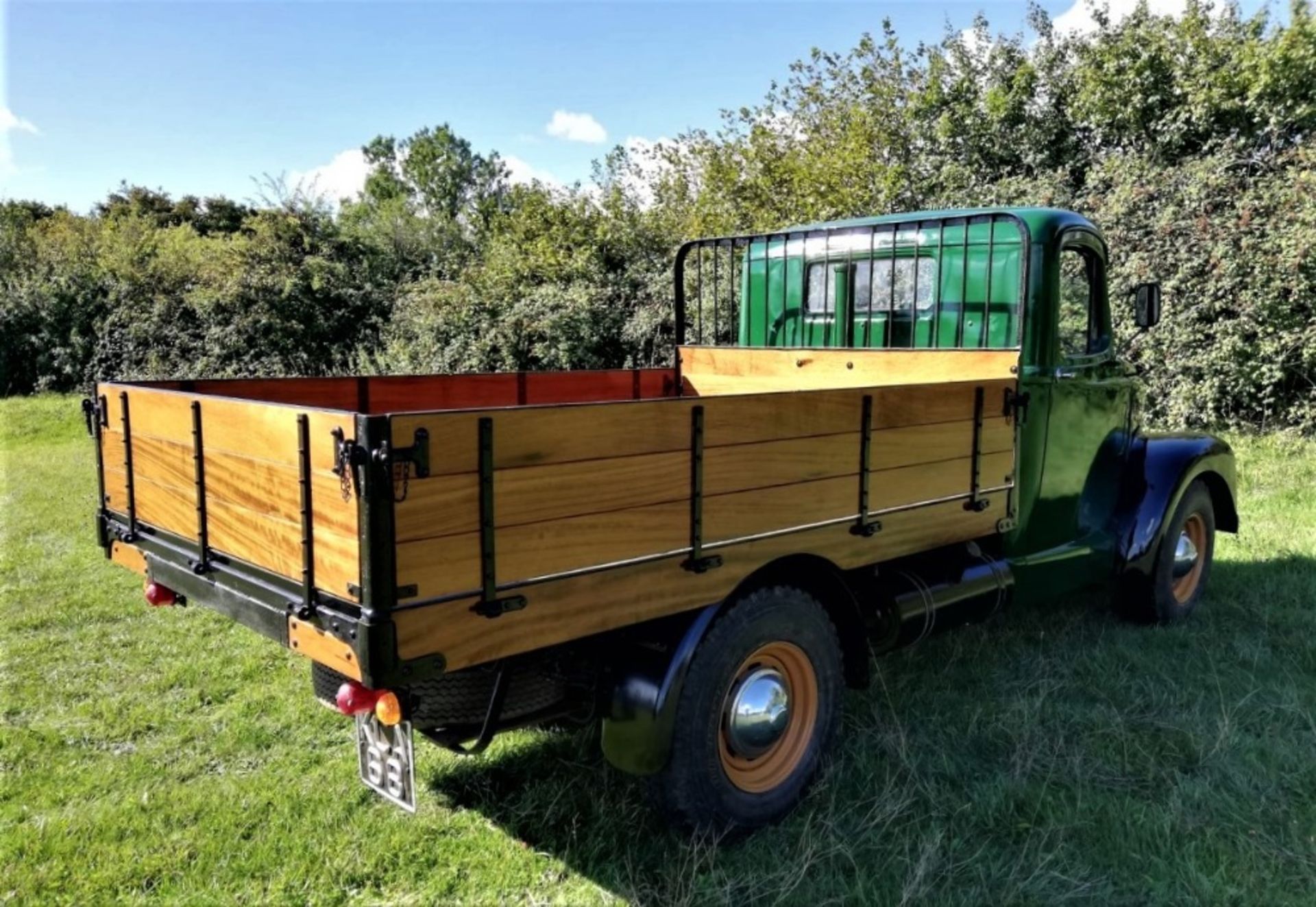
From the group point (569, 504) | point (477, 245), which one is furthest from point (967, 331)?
point (477, 245)

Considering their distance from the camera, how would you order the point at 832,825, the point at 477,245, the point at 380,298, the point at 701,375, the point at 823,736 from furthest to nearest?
the point at 477,245
the point at 380,298
the point at 701,375
the point at 823,736
the point at 832,825

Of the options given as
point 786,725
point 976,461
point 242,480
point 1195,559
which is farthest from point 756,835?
point 1195,559

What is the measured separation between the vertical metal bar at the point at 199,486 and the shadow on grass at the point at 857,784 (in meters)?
1.13

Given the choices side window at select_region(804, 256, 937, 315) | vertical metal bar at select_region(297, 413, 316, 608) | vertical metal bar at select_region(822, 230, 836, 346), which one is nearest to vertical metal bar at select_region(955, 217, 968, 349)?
side window at select_region(804, 256, 937, 315)

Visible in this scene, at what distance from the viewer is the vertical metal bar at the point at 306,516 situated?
7.09 ft

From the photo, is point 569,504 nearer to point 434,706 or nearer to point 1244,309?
point 434,706

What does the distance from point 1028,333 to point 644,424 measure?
2.21m

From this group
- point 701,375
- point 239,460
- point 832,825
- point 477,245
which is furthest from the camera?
point 477,245

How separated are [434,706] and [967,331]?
2.91 metres

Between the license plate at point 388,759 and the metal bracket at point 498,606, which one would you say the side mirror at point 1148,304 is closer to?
the metal bracket at point 498,606

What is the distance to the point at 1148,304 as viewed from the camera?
4375 millimetres

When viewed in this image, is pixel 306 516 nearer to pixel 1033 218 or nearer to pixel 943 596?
pixel 943 596

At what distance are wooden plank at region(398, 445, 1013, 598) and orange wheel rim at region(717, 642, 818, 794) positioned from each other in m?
0.45

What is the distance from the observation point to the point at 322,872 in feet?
→ 8.64
